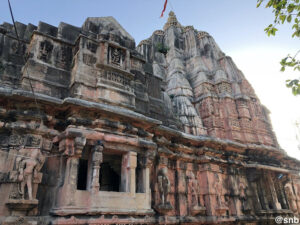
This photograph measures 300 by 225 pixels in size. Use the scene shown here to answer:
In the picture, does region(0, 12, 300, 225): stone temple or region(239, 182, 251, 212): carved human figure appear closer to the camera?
region(0, 12, 300, 225): stone temple

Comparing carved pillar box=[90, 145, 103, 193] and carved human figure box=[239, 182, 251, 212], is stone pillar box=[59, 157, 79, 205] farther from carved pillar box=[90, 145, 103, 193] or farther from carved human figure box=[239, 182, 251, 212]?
carved human figure box=[239, 182, 251, 212]

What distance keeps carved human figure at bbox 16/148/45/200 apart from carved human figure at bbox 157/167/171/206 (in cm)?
371

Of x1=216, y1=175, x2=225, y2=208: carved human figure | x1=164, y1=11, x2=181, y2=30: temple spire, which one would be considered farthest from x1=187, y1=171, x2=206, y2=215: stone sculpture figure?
x1=164, y1=11, x2=181, y2=30: temple spire

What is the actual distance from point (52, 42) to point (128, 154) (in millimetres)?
4360

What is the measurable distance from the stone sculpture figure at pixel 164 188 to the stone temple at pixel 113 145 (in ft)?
0.10

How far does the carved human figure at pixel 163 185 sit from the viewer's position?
24.1 ft

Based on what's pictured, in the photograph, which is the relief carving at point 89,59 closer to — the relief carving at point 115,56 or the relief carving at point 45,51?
the relief carving at point 115,56

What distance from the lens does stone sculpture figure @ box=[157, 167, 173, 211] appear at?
717 centimetres

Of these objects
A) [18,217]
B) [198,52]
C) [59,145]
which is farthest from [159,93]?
[198,52]

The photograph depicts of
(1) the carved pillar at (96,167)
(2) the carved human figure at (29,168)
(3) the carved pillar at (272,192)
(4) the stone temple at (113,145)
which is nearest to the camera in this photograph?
(2) the carved human figure at (29,168)

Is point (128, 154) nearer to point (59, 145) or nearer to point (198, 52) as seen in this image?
point (59, 145)

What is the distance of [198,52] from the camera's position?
1619 cm

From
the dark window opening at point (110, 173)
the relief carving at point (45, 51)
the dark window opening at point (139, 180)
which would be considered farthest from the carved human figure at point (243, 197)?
the relief carving at point (45, 51)

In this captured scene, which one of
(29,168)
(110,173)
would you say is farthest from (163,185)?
(29,168)
